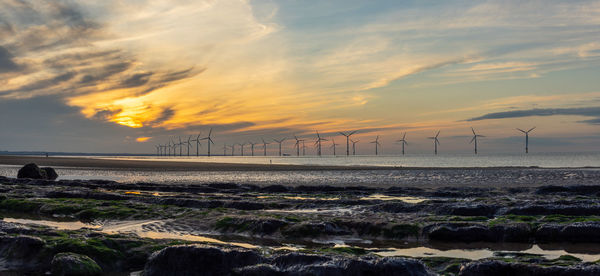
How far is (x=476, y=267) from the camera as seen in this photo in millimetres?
9672

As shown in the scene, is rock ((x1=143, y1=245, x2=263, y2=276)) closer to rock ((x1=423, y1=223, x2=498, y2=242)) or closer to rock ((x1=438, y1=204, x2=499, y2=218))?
rock ((x1=423, y1=223, x2=498, y2=242))

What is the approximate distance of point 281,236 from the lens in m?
16.2

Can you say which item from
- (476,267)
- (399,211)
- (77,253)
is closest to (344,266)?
(476,267)

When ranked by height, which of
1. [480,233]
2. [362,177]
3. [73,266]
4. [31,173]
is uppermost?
[31,173]

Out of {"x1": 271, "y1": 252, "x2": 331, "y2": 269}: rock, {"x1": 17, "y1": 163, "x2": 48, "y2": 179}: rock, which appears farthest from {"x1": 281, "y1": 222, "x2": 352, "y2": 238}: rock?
{"x1": 17, "y1": 163, "x2": 48, "y2": 179}: rock

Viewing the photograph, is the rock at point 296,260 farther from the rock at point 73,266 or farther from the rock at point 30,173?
the rock at point 30,173

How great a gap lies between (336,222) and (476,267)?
26.5 feet

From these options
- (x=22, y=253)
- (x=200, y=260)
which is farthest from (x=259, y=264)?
(x=22, y=253)

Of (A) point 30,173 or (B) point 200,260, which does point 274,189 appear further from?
(A) point 30,173

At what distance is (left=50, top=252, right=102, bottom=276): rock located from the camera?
1058cm

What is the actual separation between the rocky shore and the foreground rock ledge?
0.02m

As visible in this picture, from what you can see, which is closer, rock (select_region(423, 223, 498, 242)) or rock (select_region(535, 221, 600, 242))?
rock (select_region(535, 221, 600, 242))

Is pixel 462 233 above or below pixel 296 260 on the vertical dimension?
below

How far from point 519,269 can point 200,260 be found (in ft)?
22.8
